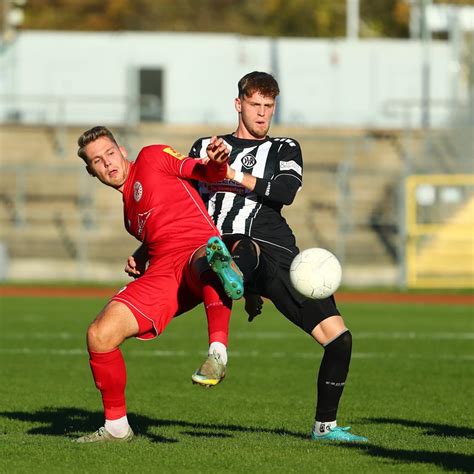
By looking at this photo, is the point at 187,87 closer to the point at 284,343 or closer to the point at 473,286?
the point at 473,286

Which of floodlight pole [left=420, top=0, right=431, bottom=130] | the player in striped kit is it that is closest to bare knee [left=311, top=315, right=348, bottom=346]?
the player in striped kit

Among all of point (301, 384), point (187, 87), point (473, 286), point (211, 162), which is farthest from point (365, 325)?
point (187, 87)

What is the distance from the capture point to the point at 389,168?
111 ft

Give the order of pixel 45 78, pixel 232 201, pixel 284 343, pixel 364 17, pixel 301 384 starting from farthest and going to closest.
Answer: pixel 364 17, pixel 45 78, pixel 284 343, pixel 301 384, pixel 232 201

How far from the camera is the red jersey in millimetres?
7914

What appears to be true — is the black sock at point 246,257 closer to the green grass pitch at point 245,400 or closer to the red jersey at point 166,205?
the red jersey at point 166,205

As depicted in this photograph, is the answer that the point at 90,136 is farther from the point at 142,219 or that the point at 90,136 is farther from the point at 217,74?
the point at 217,74

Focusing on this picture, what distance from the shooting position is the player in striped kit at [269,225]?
7.92 metres

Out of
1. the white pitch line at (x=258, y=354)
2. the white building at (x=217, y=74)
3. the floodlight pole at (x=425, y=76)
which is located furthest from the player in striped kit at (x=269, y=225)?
the white building at (x=217, y=74)

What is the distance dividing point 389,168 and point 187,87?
9208mm

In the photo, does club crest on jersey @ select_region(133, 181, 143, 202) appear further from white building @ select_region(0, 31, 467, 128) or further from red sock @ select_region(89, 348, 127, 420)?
white building @ select_region(0, 31, 467, 128)

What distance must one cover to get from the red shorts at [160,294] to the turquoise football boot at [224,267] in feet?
1.33

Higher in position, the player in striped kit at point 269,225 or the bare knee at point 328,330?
the player in striped kit at point 269,225

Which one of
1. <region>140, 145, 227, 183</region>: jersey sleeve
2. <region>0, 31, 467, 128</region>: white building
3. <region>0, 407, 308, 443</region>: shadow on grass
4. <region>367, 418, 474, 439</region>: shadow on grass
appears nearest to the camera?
<region>140, 145, 227, 183</region>: jersey sleeve
